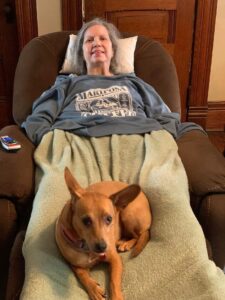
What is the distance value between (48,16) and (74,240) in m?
1.94

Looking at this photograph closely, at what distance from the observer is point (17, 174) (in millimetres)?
1441

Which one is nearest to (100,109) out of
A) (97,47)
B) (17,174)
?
(97,47)

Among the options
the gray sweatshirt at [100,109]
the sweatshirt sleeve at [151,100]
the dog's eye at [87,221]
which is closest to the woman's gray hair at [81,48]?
the gray sweatshirt at [100,109]

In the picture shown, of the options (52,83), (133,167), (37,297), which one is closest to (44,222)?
(37,297)

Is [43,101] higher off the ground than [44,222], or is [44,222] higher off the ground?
[43,101]

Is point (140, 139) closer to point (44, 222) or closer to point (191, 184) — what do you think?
point (191, 184)

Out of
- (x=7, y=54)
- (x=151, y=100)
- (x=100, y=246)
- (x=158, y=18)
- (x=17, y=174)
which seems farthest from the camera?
(x=7, y=54)

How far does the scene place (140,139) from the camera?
165 cm

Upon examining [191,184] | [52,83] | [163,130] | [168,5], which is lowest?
[191,184]

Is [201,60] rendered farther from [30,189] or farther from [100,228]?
[100,228]

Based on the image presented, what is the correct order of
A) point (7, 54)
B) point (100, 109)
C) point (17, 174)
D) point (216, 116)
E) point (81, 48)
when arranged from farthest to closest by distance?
point (216, 116), point (7, 54), point (81, 48), point (100, 109), point (17, 174)

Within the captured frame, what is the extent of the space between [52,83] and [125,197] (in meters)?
1.13

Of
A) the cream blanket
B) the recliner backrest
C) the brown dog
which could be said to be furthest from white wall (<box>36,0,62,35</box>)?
the brown dog

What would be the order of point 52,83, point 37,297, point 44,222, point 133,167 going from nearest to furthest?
point 37,297 < point 44,222 < point 133,167 < point 52,83
